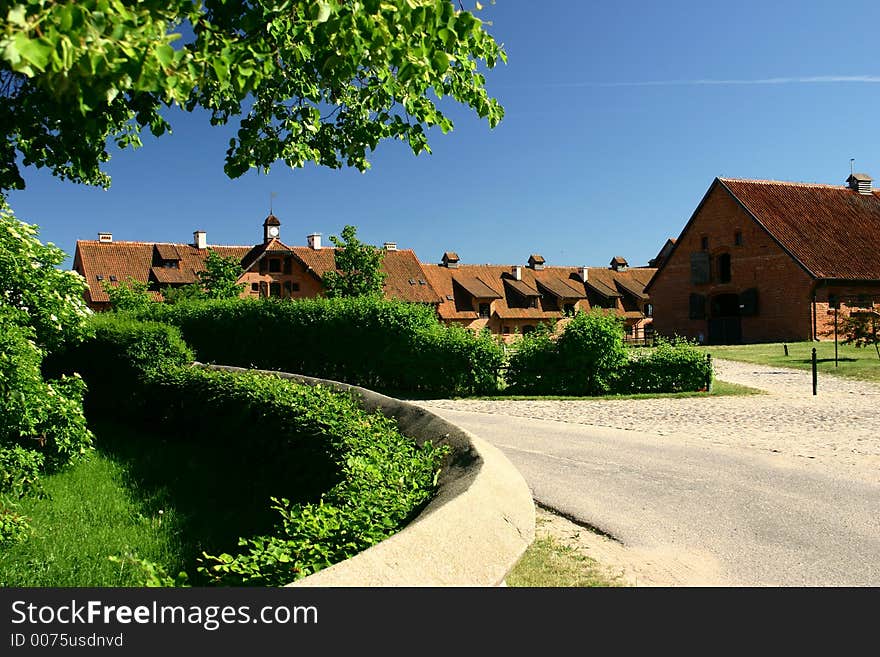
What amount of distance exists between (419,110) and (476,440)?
2999 mm

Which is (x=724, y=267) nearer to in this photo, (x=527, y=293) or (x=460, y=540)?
(x=527, y=293)

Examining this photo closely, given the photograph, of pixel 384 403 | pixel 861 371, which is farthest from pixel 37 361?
pixel 861 371

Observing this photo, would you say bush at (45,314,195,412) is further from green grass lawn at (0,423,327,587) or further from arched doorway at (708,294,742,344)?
arched doorway at (708,294,742,344)

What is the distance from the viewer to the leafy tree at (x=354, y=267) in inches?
2051

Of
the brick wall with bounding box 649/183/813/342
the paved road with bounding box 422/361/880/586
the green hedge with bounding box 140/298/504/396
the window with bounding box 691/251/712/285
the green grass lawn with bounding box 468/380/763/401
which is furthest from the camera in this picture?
the window with bounding box 691/251/712/285

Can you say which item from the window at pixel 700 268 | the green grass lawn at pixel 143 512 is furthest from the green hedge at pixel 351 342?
the window at pixel 700 268

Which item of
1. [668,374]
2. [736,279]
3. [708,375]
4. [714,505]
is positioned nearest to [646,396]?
[668,374]

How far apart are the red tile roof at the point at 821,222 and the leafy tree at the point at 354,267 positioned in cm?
2539

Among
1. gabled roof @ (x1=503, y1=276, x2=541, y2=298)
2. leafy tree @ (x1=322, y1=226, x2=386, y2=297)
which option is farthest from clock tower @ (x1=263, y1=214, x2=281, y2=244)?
gabled roof @ (x1=503, y1=276, x2=541, y2=298)

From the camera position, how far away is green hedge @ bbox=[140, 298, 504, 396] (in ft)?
69.5

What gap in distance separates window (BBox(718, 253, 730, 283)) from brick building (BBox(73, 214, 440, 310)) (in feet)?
76.1

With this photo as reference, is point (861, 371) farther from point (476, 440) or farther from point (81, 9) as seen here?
point (81, 9)

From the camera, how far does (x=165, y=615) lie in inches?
117

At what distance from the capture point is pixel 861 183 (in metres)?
50.1
